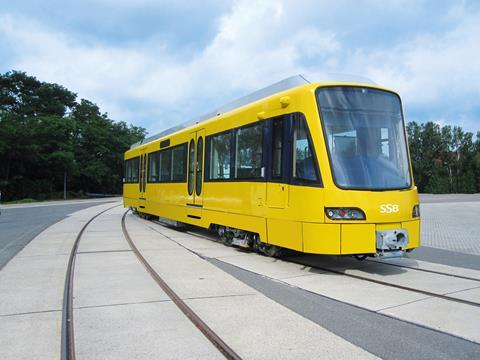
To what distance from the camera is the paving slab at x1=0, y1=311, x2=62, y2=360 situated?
3.99 meters

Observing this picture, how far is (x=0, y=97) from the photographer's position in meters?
51.3

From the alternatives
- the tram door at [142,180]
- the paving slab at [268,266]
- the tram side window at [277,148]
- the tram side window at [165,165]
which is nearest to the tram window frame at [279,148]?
the tram side window at [277,148]

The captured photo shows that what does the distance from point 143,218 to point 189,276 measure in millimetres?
12614

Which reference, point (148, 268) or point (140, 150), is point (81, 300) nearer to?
point (148, 268)

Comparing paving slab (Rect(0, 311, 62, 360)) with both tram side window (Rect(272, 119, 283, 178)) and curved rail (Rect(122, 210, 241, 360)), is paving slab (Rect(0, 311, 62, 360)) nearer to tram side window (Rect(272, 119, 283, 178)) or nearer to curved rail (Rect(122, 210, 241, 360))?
curved rail (Rect(122, 210, 241, 360))

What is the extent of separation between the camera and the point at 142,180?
17875 millimetres

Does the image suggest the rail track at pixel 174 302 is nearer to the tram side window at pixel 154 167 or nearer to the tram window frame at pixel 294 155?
the tram window frame at pixel 294 155

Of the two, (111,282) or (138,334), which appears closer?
(138,334)

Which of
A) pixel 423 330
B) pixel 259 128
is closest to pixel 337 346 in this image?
pixel 423 330

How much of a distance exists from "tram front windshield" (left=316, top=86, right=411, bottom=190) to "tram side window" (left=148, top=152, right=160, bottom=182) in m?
9.34

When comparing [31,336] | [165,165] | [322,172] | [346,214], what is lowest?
[31,336]

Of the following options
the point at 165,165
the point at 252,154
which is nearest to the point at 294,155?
the point at 252,154

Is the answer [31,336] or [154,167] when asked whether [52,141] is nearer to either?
[154,167]

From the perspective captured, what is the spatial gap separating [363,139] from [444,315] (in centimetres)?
316
